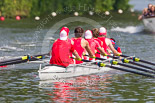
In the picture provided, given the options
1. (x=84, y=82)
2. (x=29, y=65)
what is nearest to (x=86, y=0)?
(x=29, y=65)

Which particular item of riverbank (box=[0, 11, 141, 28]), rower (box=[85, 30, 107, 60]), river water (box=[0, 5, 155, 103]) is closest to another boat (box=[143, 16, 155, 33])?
riverbank (box=[0, 11, 141, 28])

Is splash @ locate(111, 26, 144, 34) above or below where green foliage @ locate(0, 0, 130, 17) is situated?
below

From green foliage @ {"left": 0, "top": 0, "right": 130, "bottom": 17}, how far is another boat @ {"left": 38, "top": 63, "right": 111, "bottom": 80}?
35.2 m

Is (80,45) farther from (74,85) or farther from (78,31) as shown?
(74,85)

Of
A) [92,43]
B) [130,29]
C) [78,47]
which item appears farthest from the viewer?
[130,29]

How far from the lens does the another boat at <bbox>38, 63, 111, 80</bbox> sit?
762 inches

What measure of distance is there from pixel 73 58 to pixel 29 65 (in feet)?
14.0

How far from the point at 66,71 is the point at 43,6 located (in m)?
39.4

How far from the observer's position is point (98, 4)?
203 feet

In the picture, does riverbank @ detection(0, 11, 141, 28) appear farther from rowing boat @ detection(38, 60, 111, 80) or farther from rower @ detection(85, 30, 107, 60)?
rowing boat @ detection(38, 60, 111, 80)

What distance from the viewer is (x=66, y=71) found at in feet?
66.3

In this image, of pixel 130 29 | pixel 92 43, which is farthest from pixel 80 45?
pixel 130 29

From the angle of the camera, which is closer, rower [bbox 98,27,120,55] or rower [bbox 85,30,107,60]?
rower [bbox 85,30,107,60]

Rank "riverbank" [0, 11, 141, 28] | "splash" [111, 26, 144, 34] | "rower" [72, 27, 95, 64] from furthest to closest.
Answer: "riverbank" [0, 11, 141, 28]
"splash" [111, 26, 144, 34]
"rower" [72, 27, 95, 64]
